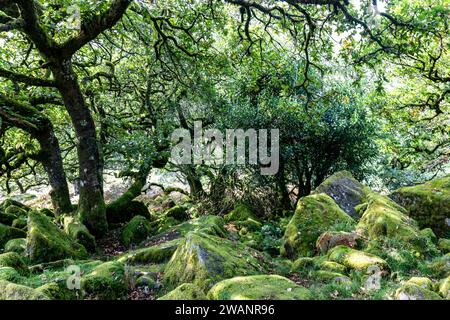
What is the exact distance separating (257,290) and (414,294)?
1.84 m

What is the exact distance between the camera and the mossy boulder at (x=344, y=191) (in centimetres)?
1055

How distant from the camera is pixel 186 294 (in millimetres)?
4504

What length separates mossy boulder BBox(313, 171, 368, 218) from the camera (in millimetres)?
10555

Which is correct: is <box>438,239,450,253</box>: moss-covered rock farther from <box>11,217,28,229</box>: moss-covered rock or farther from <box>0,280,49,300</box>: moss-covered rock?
<box>11,217,28,229</box>: moss-covered rock

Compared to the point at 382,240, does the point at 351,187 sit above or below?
above

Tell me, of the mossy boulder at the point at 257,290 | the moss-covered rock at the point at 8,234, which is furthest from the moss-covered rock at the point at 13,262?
the moss-covered rock at the point at 8,234

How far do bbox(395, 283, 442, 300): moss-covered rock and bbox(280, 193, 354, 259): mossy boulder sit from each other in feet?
10.7

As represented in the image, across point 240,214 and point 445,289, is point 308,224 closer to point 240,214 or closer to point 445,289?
point 445,289

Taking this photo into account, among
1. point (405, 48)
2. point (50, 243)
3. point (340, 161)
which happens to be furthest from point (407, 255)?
point (340, 161)

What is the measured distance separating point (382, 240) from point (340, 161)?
735 centimetres

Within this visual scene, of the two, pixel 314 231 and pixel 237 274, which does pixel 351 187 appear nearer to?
pixel 314 231

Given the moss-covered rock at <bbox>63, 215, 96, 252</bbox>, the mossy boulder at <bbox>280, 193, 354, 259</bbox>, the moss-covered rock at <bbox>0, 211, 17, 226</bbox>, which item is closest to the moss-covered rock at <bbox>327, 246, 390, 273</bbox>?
the mossy boulder at <bbox>280, 193, 354, 259</bbox>

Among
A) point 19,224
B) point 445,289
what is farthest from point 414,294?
point 19,224

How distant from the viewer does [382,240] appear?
717 centimetres
